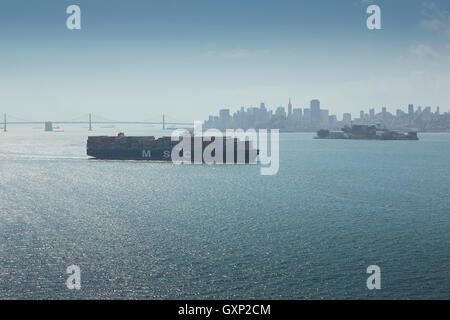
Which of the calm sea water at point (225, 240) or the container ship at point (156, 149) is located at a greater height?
the container ship at point (156, 149)

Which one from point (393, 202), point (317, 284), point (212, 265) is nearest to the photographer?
point (317, 284)

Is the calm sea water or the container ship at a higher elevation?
the container ship

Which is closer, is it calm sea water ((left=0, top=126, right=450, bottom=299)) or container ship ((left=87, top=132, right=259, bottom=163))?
calm sea water ((left=0, top=126, right=450, bottom=299))

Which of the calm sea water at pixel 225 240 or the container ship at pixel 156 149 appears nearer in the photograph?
the calm sea water at pixel 225 240

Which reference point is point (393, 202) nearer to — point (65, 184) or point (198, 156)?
point (65, 184)
